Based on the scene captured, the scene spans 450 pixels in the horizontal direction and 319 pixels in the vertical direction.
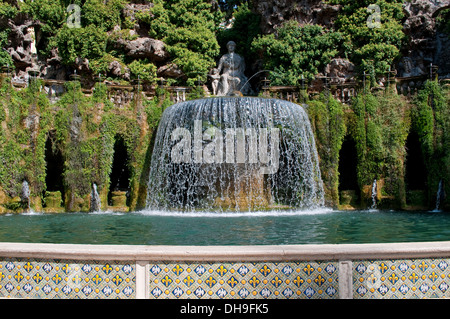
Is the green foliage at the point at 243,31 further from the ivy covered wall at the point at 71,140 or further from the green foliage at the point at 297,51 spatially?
the ivy covered wall at the point at 71,140

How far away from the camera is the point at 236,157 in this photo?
12.8 meters

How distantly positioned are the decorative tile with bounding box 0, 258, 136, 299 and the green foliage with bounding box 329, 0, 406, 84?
17872 millimetres

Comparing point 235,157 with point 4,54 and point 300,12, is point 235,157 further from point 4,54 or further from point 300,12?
point 4,54

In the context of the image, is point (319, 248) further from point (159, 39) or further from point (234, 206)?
point (159, 39)

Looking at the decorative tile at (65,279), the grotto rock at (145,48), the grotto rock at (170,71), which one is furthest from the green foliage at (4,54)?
the decorative tile at (65,279)

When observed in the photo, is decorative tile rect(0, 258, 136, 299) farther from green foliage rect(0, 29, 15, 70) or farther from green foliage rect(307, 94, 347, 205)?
green foliage rect(0, 29, 15, 70)

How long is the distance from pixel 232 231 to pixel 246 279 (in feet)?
16.3

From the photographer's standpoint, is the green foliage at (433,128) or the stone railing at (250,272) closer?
the stone railing at (250,272)

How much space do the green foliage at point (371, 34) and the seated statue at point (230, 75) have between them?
5.31 meters

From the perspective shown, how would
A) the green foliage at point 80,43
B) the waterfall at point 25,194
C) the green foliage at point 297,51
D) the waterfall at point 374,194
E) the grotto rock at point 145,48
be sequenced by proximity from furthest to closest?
the grotto rock at point 145,48, the green foliage at point 80,43, the green foliage at point 297,51, the waterfall at point 374,194, the waterfall at point 25,194

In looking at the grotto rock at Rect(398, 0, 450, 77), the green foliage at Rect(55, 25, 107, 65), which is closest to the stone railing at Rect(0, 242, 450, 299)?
the grotto rock at Rect(398, 0, 450, 77)

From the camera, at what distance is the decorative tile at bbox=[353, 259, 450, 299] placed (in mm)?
3279

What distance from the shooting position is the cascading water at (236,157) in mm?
12836
